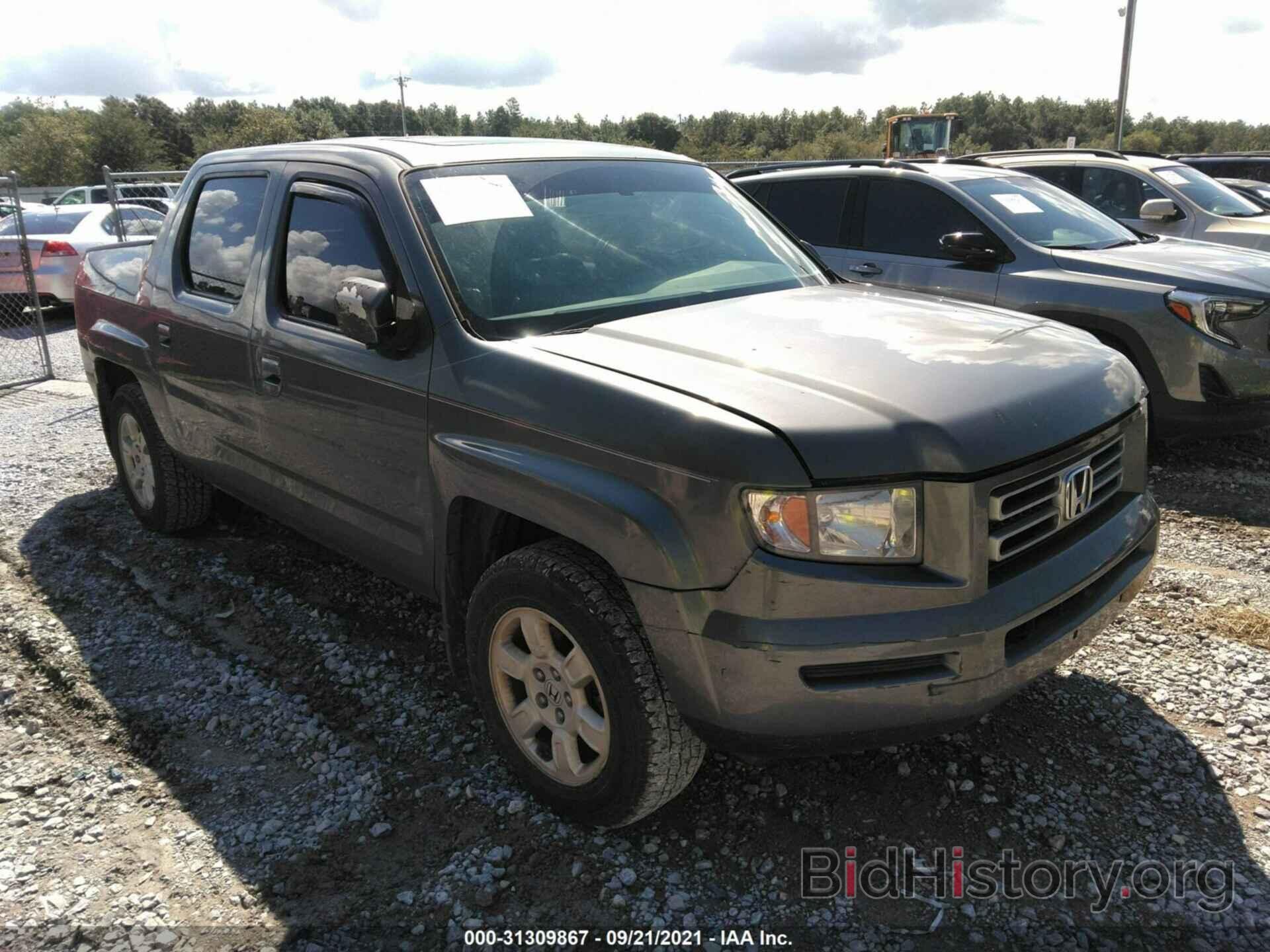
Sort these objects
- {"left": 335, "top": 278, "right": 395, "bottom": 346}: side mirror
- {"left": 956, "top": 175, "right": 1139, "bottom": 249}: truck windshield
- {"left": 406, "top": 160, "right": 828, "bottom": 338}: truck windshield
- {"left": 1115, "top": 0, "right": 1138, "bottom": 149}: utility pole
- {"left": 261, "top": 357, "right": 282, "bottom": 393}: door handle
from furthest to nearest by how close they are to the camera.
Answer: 1. {"left": 1115, "top": 0, "right": 1138, "bottom": 149}: utility pole
2. {"left": 956, "top": 175, "right": 1139, "bottom": 249}: truck windshield
3. {"left": 261, "top": 357, "right": 282, "bottom": 393}: door handle
4. {"left": 406, "top": 160, "right": 828, "bottom": 338}: truck windshield
5. {"left": 335, "top": 278, "right": 395, "bottom": 346}: side mirror

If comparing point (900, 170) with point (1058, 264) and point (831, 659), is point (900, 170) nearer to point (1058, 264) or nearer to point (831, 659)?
point (1058, 264)

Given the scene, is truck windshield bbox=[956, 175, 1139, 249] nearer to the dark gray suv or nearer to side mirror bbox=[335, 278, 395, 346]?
the dark gray suv

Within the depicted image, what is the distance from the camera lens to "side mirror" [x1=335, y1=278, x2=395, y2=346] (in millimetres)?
2916

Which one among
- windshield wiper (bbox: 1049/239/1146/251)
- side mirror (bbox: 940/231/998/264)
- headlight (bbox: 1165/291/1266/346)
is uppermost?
side mirror (bbox: 940/231/998/264)

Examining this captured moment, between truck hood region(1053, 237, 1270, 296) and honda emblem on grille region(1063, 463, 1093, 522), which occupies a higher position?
truck hood region(1053, 237, 1270, 296)

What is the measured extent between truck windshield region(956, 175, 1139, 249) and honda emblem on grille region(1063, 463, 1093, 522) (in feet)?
13.9

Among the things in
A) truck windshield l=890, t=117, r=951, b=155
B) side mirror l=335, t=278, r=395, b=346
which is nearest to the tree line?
truck windshield l=890, t=117, r=951, b=155

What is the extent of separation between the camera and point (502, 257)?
3125 mm

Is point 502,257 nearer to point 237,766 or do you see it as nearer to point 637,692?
point 637,692

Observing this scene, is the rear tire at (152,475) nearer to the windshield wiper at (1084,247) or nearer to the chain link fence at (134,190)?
the chain link fence at (134,190)

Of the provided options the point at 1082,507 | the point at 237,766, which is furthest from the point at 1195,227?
the point at 237,766

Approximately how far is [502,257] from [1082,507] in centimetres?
190

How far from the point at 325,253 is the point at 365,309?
0.68 m

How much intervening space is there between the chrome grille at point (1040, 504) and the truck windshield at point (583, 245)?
4.22 ft
